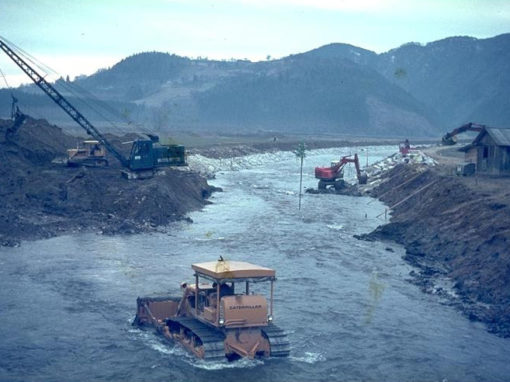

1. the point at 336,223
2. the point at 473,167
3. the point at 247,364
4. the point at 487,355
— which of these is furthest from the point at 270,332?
the point at 473,167

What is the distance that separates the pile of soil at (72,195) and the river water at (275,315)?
6.31 ft

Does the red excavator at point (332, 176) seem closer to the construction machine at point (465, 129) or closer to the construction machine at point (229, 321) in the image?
the construction machine at point (465, 129)

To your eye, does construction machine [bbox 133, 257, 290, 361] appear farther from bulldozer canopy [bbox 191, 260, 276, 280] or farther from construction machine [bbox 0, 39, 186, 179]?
construction machine [bbox 0, 39, 186, 179]

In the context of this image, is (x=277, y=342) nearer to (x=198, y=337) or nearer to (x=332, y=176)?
(x=198, y=337)

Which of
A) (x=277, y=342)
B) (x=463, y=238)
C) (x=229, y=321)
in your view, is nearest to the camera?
(x=229, y=321)

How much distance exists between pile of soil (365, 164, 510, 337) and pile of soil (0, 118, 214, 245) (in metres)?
14.0

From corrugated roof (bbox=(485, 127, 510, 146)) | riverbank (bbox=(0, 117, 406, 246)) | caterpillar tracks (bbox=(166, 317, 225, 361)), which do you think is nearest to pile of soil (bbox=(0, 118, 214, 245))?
riverbank (bbox=(0, 117, 406, 246))

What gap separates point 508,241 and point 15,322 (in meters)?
20.6

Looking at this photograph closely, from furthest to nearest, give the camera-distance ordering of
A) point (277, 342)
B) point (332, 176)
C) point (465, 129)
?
point (332, 176) → point (465, 129) → point (277, 342)

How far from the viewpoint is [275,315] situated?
27.6 meters

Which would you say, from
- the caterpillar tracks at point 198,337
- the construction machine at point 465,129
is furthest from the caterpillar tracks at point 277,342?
the construction machine at point 465,129

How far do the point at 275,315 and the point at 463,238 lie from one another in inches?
582

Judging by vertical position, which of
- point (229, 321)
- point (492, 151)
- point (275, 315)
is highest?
point (492, 151)

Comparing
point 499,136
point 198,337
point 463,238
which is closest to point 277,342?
point 198,337
